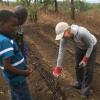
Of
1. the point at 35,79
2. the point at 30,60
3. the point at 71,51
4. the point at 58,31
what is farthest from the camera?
the point at 71,51

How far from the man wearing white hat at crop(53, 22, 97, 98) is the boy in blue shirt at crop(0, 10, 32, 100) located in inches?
54.1

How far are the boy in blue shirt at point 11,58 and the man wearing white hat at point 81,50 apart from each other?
54.1 inches

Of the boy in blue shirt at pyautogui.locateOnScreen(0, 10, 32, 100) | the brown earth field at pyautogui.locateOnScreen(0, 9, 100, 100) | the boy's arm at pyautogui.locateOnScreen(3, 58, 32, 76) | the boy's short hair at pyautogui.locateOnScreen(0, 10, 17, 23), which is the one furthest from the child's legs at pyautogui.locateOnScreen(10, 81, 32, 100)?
the brown earth field at pyautogui.locateOnScreen(0, 9, 100, 100)

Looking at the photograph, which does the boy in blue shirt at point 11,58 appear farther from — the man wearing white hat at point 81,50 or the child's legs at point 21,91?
the man wearing white hat at point 81,50

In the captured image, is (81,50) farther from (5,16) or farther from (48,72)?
(5,16)

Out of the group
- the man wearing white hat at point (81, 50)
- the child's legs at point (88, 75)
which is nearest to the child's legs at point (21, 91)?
the man wearing white hat at point (81, 50)

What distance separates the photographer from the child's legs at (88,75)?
6.54m

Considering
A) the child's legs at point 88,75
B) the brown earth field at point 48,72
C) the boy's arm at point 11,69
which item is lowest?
the brown earth field at point 48,72

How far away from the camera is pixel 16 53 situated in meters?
4.62

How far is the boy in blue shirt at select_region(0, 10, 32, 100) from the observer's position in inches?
174

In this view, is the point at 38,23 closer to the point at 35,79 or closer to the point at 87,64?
the point at 35,79

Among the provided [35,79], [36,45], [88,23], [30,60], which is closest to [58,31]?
[35,79]

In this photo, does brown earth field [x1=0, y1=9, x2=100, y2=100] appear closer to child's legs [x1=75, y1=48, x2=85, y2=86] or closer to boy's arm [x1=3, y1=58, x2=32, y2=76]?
child's legs [x1=75, y1=48, x2=85, y2=86]

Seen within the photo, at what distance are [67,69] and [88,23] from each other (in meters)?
8.86
